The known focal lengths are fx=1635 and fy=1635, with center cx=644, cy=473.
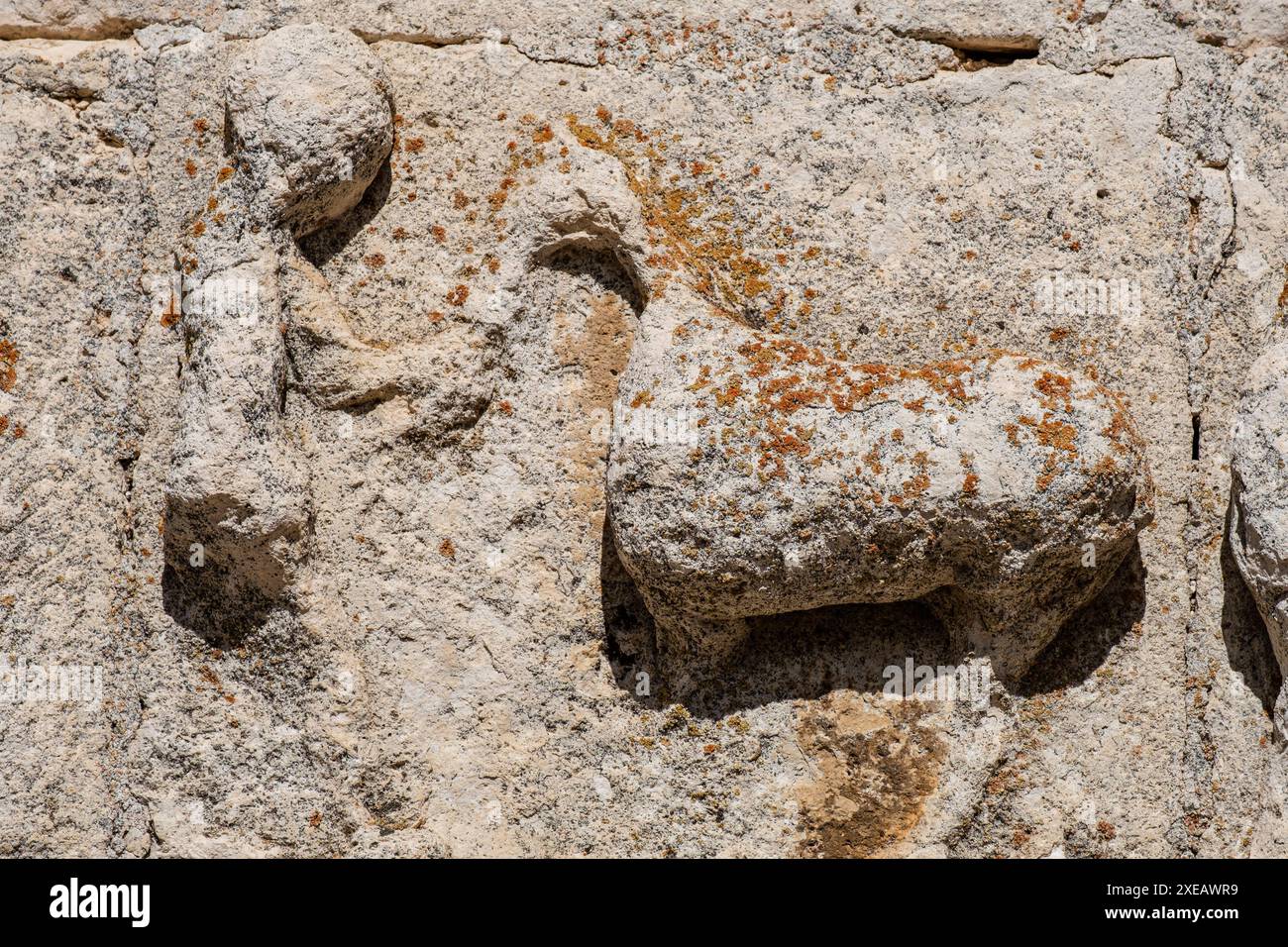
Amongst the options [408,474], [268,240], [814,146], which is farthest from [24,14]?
[814,146]

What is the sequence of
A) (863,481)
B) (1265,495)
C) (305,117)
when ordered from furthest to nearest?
(305,117) < (1265,495) < (863,481)

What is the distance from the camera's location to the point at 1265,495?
3178mm

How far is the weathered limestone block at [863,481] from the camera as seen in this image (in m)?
3.08

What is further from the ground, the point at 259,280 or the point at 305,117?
the point at 305,117

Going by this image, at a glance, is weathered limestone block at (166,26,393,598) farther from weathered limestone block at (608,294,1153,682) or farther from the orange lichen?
weathered limestone block at (608,294,1153,682)

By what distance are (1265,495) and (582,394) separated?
137 centimetres

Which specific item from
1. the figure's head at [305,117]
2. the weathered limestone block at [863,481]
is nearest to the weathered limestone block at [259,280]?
the figure's head at [305,117]

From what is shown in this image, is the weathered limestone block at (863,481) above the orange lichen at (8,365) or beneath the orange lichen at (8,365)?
beneath

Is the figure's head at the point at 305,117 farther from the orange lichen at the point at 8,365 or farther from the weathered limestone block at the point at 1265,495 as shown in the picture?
the weathered limestone block at the point at 1265,495

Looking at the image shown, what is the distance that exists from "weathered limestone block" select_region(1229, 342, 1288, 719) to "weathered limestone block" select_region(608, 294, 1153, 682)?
21cm

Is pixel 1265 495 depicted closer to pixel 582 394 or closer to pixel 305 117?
pixel 582 394

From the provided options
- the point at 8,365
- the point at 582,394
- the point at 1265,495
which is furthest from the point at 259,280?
the point at 1265,495

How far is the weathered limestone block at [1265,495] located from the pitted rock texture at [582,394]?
1 centimetres

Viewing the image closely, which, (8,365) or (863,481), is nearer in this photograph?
(863,481)
